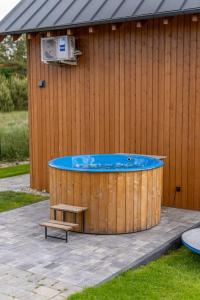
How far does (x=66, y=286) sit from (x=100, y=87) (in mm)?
4341

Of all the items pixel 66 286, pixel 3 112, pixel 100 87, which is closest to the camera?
pixel 66 286

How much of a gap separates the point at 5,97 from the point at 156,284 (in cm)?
1297

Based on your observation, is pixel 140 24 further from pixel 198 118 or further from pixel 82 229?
pixel 82 229

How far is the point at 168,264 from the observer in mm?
4707

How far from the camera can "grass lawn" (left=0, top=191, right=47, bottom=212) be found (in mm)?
7312

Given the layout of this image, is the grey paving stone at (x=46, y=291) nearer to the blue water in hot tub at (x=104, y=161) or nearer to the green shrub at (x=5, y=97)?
the blue water in hot tub at (x=104, y=161)

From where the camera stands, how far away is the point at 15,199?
7781 mm

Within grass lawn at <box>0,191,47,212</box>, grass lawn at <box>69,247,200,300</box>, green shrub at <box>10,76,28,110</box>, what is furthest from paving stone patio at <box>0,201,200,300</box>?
green shrub at <box>10,76,28,110</box>

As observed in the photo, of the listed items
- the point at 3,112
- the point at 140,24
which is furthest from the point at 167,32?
the point at 3,112

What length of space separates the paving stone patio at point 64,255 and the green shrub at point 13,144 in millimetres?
5894

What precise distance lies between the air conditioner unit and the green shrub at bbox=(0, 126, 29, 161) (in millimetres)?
5044

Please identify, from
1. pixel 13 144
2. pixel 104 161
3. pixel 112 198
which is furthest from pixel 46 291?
pixel 13 144

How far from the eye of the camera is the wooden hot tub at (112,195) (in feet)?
18.5

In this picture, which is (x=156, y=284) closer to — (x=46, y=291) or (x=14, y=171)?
(x=46, y=291)
